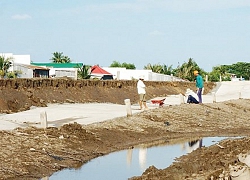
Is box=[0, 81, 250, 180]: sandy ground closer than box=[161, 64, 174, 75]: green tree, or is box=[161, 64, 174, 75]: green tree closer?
box=[0, 81, 250, 180]: sandy ground

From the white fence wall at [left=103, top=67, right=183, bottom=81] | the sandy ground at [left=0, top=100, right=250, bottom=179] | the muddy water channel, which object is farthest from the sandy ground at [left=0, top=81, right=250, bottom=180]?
the white fence wall at [left=103, top=67, right=183, bottom=81]

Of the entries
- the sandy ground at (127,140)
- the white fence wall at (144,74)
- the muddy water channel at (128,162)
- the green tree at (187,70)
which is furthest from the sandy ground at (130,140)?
the green tree at (187,70)

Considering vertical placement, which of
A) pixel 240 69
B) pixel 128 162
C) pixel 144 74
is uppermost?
pixel 240 69

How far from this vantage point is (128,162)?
18.5 m

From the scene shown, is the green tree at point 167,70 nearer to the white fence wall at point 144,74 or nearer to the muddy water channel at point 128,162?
the white fence wall at point 144,74

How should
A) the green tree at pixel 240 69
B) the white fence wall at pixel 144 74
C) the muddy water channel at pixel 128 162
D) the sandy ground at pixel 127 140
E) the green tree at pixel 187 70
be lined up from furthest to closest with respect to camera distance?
1. the green tree at pixel 240 69
2. the green tree at pixel 187 70
3. the white fence wall at pixel 144 74
4. the muddy water channel at pixel 128 162
5. the sandy ground at pixel 127 140

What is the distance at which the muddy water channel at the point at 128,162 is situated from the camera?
16000 mm

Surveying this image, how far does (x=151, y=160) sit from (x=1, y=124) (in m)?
7.83

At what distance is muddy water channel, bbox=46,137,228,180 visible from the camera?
1600 centimetres

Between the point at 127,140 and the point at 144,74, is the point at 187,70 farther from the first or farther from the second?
the point at 127,140

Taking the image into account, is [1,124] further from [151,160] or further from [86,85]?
[86,85]

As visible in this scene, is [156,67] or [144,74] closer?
[144,74]

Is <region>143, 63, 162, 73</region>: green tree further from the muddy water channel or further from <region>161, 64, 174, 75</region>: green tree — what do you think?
the muddy water channel

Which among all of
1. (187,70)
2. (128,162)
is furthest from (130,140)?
(187,70)
